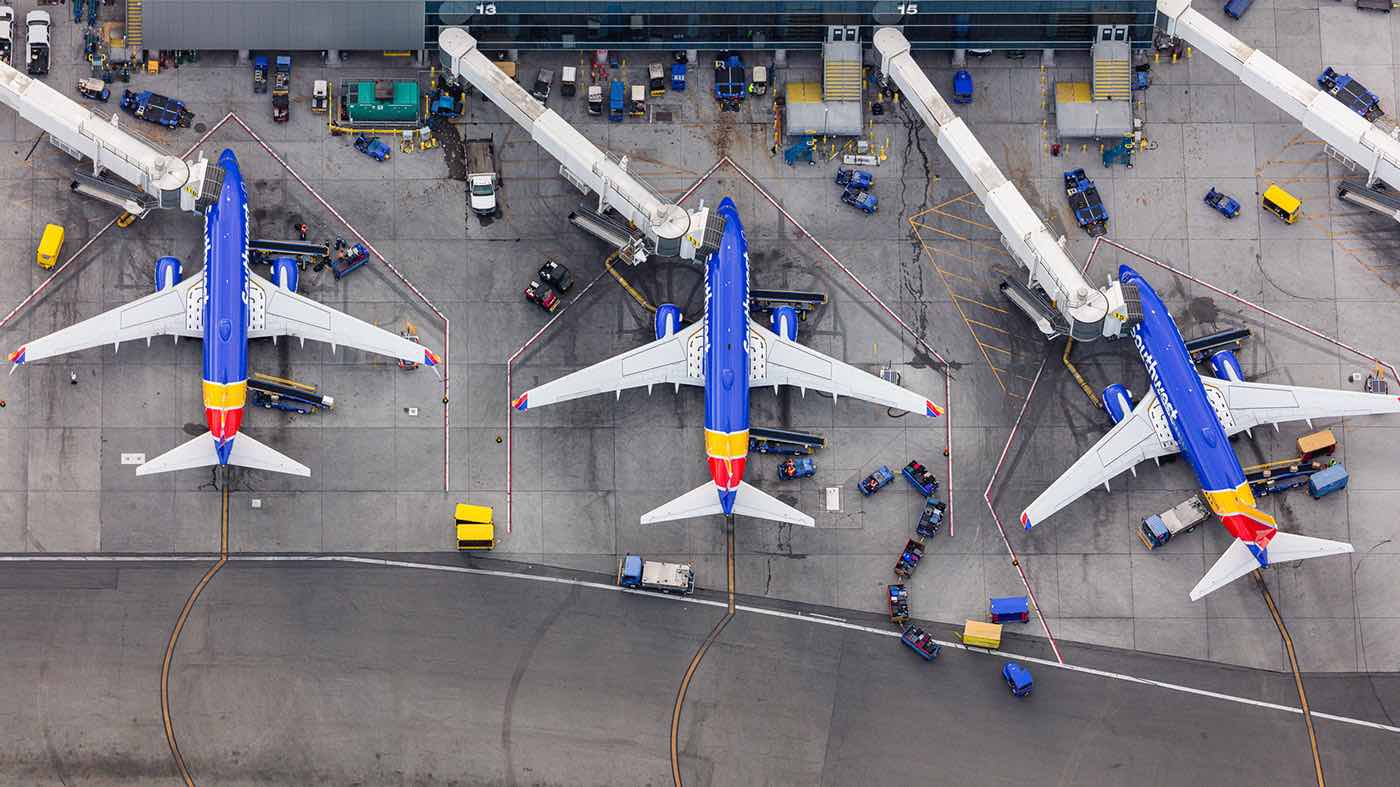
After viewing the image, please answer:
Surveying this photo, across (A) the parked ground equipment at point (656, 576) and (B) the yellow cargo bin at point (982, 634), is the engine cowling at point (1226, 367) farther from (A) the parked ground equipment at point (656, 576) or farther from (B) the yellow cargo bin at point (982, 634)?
(A) the parked ground equipment at point (656, 576)

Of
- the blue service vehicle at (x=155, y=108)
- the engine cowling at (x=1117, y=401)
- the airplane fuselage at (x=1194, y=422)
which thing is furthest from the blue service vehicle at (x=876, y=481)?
the blue service vehicle at (x=155, y=108)

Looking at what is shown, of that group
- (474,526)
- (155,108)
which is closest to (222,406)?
(474,526)

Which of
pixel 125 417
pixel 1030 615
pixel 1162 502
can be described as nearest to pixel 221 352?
pixel 125 417

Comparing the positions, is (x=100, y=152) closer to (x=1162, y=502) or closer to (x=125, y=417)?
(x=125, y=417)

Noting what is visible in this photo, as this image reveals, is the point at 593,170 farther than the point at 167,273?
No

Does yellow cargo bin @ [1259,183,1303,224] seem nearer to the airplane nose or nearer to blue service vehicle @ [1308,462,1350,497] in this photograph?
blue service vehicle @ [1308,462,1350,497]

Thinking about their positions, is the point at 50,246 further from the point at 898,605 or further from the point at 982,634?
the point at 982,634
